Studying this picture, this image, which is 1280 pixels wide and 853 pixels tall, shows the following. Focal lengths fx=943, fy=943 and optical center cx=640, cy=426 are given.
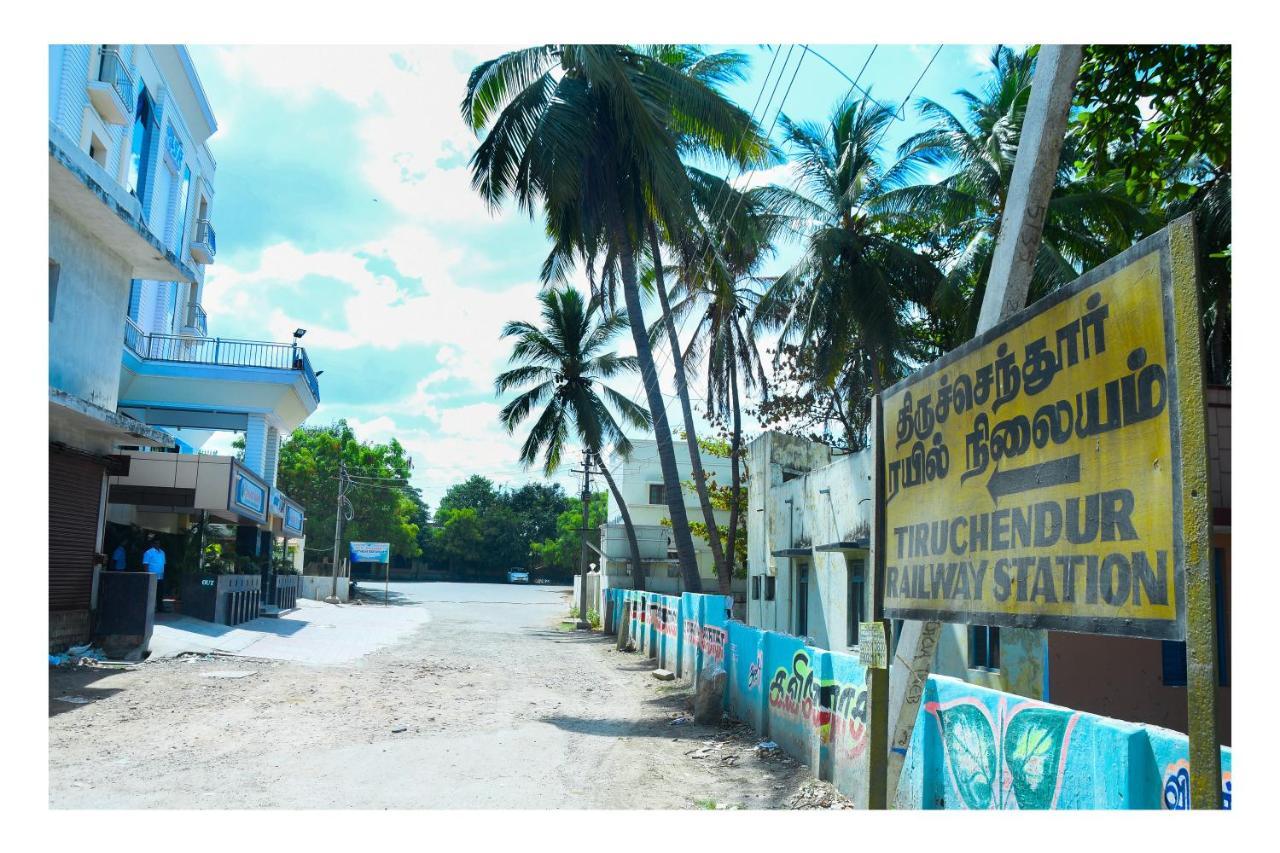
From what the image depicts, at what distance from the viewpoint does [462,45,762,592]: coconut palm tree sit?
15727mm

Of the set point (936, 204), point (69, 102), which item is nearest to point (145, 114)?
point (69, 102)

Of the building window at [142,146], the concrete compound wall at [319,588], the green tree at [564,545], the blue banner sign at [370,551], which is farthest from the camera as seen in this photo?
the green tree at [564,545]

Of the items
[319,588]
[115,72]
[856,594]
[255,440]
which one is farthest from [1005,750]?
[319,588]

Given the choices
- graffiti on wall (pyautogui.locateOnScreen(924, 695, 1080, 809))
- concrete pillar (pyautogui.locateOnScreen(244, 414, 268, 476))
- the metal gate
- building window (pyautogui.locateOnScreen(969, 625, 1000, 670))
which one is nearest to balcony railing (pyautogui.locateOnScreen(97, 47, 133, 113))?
the metal gate

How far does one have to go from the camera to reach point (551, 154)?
1559 centimetres

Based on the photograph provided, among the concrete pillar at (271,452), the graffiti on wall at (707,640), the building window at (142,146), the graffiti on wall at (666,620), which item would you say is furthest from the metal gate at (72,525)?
the concrete pillar at (271,452)

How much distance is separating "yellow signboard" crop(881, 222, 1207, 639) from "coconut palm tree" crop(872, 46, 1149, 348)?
14.3m

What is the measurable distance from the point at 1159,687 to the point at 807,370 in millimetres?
14955

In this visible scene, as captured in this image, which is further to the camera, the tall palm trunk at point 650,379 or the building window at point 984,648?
the tall palm trunk at point 650,379

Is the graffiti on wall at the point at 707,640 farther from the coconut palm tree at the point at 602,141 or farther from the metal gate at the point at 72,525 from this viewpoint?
the metal gate at the point at 72,525

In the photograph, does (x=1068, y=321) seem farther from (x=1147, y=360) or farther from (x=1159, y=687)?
(x=1159, y=687)

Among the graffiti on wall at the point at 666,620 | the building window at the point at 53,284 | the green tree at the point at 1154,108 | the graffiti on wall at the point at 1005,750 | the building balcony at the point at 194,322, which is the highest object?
the building balcony at the point at 194,322

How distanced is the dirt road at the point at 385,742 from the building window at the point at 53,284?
4.97 metres

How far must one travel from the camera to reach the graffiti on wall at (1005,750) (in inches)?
172
